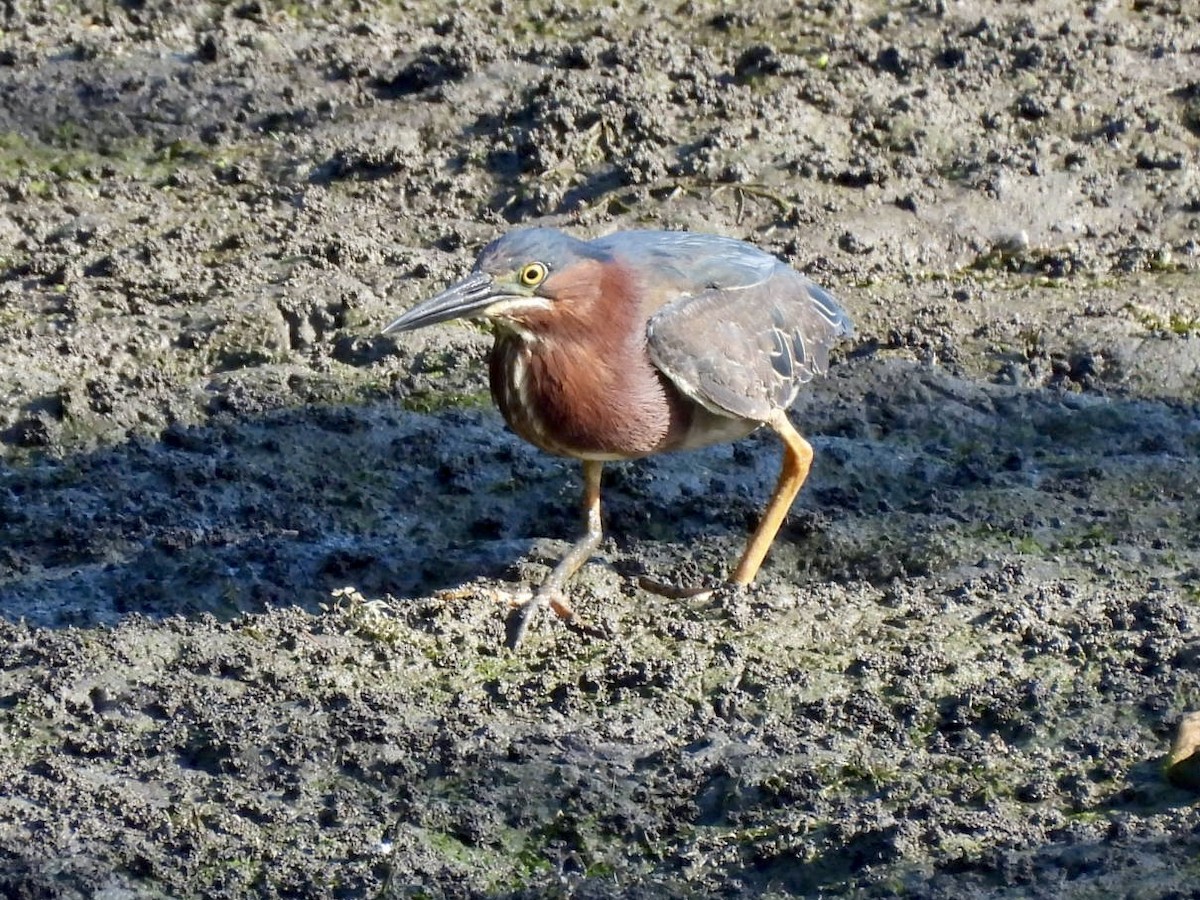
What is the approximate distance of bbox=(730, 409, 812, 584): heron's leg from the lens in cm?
640

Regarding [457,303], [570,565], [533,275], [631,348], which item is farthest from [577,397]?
[570,565]

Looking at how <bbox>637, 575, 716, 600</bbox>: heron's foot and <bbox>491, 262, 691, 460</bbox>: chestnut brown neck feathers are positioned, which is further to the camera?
<bbox>637, 575, 716, 600</bbox>: heron's foot

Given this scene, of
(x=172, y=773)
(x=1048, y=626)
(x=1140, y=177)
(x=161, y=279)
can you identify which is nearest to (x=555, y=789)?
(x=172, y=773)

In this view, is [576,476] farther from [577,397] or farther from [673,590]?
[577,397]

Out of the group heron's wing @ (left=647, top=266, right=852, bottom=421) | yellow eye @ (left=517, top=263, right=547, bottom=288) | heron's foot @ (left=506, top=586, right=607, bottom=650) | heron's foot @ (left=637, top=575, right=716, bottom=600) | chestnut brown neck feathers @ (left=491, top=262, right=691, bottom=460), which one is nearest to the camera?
yellow eye @ (left=517, top=263, right=547, bottom=288)

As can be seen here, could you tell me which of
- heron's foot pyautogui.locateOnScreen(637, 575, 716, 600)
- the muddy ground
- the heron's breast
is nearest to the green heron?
the heron's breast

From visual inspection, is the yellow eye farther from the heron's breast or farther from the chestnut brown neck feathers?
the heron's breast

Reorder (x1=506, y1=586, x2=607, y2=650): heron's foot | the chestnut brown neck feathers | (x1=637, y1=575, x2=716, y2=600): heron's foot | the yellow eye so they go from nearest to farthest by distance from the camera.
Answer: the yellow eye, the chestnut brown neck feathers, (x1=506, y1=586, x2=607, y2=650): heron's foot, (x1=637, y1=575, x2=716, y2=600): heron's foot

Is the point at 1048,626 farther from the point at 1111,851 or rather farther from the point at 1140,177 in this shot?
the point at 1140,177

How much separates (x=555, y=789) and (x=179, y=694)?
122cm

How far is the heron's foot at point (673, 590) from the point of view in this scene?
249 inches

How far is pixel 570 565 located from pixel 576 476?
808mm

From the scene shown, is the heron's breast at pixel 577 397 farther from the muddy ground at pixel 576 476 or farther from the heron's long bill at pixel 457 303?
the muddy ground at pixel 576 476

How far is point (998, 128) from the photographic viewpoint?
9367 mm
